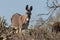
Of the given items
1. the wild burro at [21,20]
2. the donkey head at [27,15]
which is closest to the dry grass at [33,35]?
the wild burro at [21,20]

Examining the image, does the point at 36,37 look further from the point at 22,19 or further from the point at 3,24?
the point at 22,19

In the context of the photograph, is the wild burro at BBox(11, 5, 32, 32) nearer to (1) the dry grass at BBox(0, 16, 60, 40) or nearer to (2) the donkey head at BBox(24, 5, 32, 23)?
(2) the donkey head at BBox(24, 5, 32, 23)

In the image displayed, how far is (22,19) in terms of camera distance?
54.3ft

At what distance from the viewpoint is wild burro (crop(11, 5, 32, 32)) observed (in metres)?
15.7

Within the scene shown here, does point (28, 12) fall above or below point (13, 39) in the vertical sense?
above

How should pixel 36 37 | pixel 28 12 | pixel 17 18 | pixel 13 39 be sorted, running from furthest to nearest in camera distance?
pixel 17 18
pixel 28 12
pixel 13 39
pixel 36 37

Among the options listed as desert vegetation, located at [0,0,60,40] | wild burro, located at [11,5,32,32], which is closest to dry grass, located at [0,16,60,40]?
desert vegetation, located at [0,0,60,40]

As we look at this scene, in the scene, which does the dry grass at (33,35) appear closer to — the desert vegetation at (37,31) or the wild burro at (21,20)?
the desert vegetation at (37,31)

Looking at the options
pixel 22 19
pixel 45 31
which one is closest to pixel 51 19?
pixel 45 31

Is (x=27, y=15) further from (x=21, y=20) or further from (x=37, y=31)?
(x=37, y=31)

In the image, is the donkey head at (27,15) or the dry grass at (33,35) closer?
the dry grass at (33,35)

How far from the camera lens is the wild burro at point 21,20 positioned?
1568 cm

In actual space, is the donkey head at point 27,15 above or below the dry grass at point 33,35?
above

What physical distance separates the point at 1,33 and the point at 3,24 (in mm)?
846
